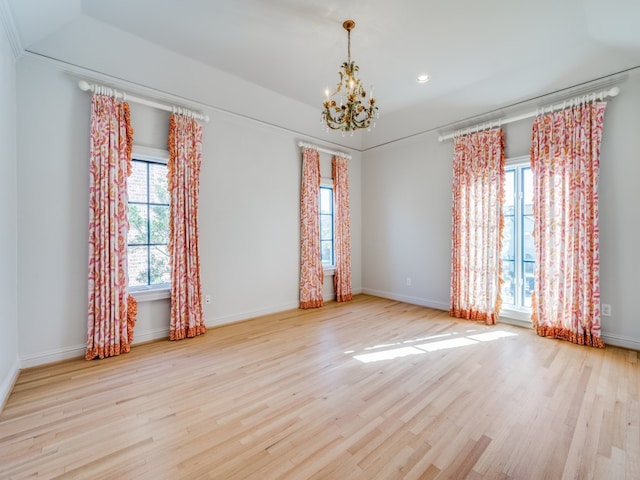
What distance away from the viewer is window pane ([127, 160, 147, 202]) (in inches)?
132

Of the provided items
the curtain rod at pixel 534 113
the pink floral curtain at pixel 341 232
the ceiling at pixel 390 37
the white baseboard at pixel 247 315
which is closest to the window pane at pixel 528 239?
the curtain rod at pixel 534 113

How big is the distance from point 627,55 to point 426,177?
2.48 meters

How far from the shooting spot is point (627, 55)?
288cm

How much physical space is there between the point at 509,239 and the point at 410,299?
1.85m

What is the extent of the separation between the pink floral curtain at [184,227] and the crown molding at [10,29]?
4.23 ft

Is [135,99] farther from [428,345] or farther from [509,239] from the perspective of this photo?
[509,239]

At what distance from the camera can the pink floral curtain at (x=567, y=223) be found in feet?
10.4

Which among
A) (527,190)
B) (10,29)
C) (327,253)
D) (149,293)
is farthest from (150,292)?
(527,190)

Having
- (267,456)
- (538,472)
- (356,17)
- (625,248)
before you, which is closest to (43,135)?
(356,17)

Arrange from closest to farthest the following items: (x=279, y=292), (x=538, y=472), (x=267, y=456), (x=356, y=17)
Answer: (x=538, y=472)
(x=267, y=456)
(x=356, y=17)
(x=279, y=292)

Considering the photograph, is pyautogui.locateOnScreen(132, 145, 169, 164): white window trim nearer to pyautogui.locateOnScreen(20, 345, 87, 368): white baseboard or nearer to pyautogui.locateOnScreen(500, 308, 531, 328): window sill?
pyautogui.locateOnScreen(20, 345, 87, 368): white baseboard

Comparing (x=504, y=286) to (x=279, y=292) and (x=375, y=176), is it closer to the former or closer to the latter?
(x=375, y=176)

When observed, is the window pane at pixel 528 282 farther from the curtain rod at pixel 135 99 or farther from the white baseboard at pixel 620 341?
the curtain rod at pixel 135 99

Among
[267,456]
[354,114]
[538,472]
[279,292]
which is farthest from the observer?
[279,292]
